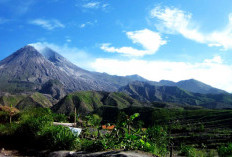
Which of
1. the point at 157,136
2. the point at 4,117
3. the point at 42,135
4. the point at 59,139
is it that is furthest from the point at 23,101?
the point at 157,136

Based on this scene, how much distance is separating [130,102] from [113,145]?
14174 cm

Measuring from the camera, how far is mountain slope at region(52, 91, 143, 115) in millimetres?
118938

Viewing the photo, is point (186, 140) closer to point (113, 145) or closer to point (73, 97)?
point (113, 145)

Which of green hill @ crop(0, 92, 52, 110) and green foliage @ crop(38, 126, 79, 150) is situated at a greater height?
green foliage @ crop(38, 126, 79, 150)

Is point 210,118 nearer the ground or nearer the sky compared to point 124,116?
nearer the ground

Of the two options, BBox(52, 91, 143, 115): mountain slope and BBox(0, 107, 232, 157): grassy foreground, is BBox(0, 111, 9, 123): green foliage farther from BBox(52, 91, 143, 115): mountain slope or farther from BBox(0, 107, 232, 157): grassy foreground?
BBox(52, 91, 143, 115): mountain slope

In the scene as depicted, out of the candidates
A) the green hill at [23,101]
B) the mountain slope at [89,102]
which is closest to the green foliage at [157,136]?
the mountain slope at [89,102]

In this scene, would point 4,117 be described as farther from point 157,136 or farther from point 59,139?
point 157,136

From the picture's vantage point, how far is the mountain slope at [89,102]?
390ft

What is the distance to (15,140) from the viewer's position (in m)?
8.19

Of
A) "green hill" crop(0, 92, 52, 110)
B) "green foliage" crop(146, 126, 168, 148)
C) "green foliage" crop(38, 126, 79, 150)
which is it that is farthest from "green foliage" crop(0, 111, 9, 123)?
"green hill" crop(0, 92, 52, 110)

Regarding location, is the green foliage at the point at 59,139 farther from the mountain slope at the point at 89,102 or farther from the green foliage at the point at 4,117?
the mountain slope at the point at 89,102

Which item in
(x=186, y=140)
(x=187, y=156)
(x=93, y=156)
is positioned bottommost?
(x=186, y=140)

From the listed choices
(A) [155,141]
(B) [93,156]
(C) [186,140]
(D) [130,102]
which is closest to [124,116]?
(B) [93,156]
